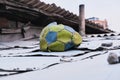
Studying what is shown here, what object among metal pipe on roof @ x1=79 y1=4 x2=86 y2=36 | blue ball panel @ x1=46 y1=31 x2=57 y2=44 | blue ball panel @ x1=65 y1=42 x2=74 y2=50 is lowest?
blue ball panel @ x1=65 y1=42 x2=74 y2=50

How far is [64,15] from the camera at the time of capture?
771cm

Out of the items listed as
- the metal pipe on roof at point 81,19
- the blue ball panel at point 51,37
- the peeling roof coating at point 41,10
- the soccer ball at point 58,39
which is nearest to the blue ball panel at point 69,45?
the soccer ball at point 58,39

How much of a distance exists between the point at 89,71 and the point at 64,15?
18.4ft

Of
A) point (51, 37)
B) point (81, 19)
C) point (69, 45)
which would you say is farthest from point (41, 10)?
point (69, 45)

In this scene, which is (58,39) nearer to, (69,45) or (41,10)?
(69,45)

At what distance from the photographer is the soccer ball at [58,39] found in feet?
12.6

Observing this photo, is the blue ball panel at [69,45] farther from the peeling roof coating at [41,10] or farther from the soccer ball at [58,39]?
the peeling roof coating at [41,10]

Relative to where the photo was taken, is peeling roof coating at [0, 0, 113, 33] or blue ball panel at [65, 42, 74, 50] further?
peeling roof coating at [0, 0, 113, 33]

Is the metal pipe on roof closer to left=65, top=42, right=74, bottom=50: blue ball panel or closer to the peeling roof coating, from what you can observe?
the peeling roof coating

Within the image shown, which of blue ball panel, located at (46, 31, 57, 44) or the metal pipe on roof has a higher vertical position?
the metal pipe on roof

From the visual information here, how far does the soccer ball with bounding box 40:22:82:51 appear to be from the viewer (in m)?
Result: 3.85

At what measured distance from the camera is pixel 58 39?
3924 millimetres

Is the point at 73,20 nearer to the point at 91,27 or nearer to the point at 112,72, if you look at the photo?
the point at 91,27

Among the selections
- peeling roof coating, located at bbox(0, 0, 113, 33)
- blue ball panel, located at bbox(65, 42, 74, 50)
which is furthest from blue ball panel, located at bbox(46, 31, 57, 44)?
peeling roof coating, located at bbox(0, 0, 113, 33)
